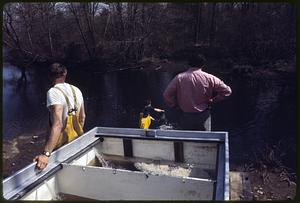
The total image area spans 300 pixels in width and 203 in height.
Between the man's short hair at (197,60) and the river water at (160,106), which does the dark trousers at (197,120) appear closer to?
the man's short hair at (197,60)

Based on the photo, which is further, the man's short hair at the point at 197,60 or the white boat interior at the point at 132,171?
the man's short hair at the point at 197,60

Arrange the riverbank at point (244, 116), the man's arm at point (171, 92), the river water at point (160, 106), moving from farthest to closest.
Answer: the river water at point (160, 106), the riverbank at point (244, 116), the man's arm at point (171, 92)

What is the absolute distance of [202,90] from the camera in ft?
15.6

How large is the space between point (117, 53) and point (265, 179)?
20.6 m

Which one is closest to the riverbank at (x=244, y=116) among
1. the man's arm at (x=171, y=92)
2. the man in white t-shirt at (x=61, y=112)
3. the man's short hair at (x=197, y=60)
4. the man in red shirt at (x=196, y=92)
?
the man in red shirt at (x=196, y=92)

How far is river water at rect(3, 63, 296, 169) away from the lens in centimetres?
973

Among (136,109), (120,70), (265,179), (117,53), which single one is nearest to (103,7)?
(117,53)

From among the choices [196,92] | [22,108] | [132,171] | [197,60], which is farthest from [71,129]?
[22,108]

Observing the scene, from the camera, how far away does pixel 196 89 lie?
4766 mm

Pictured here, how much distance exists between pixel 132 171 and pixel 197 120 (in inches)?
63.2

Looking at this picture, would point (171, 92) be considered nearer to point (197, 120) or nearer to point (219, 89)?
point (197, 120)

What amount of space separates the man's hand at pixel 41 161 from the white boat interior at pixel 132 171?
0.06 m

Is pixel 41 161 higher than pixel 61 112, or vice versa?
pixel 61 112

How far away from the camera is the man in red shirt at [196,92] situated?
476cm
